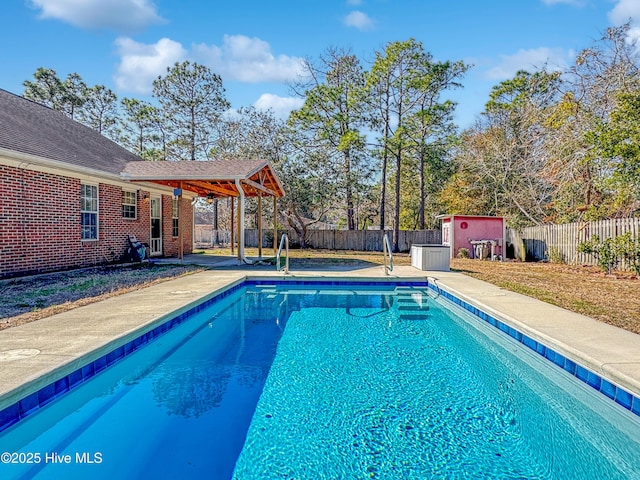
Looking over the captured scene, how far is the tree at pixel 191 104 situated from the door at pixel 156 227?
557 inches

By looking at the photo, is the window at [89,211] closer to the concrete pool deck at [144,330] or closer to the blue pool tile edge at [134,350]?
the concrete pool deck at [144,330]

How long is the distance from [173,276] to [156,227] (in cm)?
540

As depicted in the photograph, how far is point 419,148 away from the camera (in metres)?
21.9

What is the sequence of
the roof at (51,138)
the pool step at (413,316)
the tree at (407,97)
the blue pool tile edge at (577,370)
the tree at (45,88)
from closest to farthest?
the blue pool tile edge at (577,370), the pool step at (413,316), the roof at (51,138), the tree at (407,97), the tree at (45,88)

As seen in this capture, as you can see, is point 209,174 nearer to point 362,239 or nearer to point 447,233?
point 447,233

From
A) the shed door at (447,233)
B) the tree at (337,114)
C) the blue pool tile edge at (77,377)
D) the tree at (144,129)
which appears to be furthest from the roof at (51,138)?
the tree at (144,129)

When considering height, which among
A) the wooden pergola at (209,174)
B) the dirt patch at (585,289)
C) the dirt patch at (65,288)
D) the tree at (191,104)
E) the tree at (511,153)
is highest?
the tree at (191,104)

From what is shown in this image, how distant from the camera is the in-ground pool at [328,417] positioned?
2551mm

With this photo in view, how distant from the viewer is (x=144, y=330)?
4.41m

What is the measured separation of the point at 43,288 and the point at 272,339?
4449mm

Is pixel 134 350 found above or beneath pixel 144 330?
beneath

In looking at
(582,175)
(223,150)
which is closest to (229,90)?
(223,150)

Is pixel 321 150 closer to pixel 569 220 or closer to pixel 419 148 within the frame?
pixel 419 148

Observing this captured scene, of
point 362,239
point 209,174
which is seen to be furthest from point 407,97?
point 209,174
